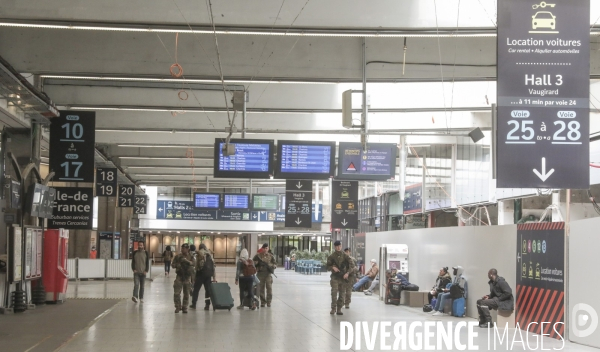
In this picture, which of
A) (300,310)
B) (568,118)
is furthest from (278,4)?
(300,310)

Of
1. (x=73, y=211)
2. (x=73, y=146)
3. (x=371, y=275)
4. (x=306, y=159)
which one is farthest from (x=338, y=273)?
(x=371, y=275)

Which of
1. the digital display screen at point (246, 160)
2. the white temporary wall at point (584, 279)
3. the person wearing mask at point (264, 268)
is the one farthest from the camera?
the digital display screen at point (246, 160)

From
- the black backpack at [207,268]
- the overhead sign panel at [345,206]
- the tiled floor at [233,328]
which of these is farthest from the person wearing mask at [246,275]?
the overhead sign panel at [345,206]

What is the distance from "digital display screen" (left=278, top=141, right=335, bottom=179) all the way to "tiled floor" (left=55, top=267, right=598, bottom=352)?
11.5 ft

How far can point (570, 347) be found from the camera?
43.8 feet

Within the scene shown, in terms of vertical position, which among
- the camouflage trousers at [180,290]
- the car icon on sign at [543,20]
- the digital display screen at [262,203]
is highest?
the car icon on sign at [543,20]

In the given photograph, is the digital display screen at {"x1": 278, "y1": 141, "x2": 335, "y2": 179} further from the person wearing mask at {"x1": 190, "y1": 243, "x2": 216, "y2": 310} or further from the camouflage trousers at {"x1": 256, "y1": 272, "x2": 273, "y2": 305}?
the person wearing mask at {"x1": 190, "y1": 243, "x2": 216, "y2": 310}

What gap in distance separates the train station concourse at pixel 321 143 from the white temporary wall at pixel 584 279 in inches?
1.9

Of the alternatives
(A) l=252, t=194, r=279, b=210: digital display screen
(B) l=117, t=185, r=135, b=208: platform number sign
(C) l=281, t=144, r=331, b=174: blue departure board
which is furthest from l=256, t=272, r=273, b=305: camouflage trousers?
(A) l=252, t=194, r=279, b=210: digital display screen

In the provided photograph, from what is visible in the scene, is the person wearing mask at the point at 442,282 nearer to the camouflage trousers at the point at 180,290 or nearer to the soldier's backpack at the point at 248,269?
the soldier's backpack at the point at 248,269

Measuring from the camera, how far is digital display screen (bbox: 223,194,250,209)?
41.0 m

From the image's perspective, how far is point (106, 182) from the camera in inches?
1221

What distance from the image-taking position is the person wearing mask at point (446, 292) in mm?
19484

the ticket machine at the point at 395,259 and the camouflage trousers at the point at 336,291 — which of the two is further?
the ticket machine at the point at 395,259
